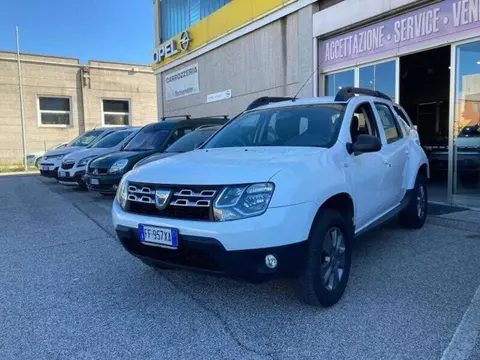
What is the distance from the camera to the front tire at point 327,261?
307 cm

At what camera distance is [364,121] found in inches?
180

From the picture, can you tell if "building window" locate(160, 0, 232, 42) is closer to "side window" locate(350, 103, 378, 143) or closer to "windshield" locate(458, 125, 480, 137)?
"windshield" locate(458, 125, 480, 137)

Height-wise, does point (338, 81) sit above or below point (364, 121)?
above

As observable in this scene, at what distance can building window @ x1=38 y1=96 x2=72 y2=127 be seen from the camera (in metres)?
22.1

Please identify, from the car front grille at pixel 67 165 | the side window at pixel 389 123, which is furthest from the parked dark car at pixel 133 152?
the side window at pixel 389 123

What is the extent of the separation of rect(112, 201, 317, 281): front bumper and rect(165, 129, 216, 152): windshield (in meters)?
4.99

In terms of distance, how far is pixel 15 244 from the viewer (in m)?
5.55

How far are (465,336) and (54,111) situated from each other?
2344 centimetres

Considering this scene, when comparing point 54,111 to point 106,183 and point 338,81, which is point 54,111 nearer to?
point 106,183

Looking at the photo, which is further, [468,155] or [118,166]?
[118,166]

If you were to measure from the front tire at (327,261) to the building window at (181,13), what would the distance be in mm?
11810

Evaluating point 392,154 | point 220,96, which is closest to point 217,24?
point 220,96

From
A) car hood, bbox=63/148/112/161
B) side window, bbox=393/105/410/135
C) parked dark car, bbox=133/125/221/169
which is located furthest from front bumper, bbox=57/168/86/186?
side window, bbox=393/105/410/135

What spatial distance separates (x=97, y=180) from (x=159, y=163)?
544cm
